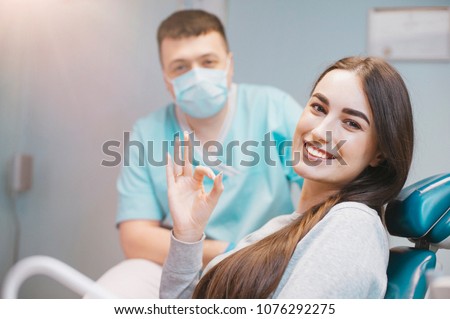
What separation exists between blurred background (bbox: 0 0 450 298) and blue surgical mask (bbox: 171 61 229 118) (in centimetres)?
11

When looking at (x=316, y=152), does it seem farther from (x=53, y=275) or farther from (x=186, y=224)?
(x=53, y=275)

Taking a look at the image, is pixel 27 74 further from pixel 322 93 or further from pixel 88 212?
pixel 322 93

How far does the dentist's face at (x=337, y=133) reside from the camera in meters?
1.11

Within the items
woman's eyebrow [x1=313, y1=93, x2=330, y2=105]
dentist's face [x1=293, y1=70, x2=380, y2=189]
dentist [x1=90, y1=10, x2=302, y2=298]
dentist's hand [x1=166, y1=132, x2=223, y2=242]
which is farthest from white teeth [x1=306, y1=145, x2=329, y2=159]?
dentist [x1=90, y1=10, x2=302, y2=298]

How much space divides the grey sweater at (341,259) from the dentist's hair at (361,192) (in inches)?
1.5

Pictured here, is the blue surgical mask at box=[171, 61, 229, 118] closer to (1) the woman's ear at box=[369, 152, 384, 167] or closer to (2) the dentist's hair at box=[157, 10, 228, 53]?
(2) the dentist's hair at box=[157, 10, 228, 53]

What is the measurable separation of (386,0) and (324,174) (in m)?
0.63

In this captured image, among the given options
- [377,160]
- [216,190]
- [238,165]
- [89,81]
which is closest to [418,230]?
[377,160]

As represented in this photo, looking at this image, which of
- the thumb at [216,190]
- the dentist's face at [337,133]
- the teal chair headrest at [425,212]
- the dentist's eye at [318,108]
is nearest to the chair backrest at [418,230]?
the teal chair headrest at [425,212]

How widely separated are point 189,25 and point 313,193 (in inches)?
27.7

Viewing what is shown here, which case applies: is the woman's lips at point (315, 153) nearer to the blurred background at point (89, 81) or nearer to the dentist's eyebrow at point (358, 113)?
the dentist's eyebrow at point (358, 113)

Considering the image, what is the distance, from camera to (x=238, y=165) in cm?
163

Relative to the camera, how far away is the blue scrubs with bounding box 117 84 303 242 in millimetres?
1605

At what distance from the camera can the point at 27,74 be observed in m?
1.64
